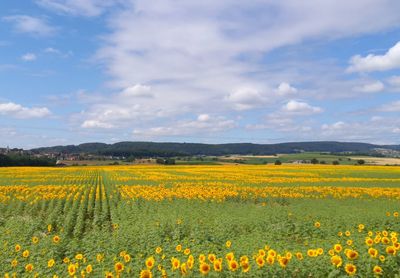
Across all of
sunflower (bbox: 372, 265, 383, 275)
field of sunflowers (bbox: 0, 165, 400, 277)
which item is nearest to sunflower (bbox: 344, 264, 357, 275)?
field of sunflowers (bbox: 0, 165, 400, 277)

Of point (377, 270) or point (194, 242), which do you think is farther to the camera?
point (194, 242)

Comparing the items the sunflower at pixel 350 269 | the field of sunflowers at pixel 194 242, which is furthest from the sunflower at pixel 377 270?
the sunflower at pixel 350 269

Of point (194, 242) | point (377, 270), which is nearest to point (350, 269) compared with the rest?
point (377, 270)

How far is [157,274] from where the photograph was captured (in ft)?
21.1

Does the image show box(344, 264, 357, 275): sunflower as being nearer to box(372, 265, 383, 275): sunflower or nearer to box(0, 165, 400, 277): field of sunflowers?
box(0, 165, 400, 277): field of sunflowers

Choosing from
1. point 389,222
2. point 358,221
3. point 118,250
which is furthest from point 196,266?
point 389,222

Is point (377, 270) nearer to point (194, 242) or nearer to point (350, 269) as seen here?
point (350, 269)

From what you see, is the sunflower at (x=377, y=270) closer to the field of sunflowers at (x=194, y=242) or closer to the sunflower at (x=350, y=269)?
the field of sunflowers at (x=194, y=242)

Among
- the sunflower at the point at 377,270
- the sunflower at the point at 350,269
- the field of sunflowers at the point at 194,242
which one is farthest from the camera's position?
the field of sunflowers at the point at 194,242

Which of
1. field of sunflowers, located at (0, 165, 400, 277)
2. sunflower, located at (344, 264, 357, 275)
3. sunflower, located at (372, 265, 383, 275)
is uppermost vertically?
sunflower, located at (344, 264, 357, 275)

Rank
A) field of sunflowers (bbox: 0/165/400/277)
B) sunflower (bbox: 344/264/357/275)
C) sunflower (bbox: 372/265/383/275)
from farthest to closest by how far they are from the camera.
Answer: field of sunflowers (bbox: 0/165/400/277) → sunflower (bbox: 372/265/383/275) → sunflower (bbox: 344/264/357/275)

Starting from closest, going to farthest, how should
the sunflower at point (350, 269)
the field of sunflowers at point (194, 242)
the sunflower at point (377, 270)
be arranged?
the sunflower at point (350, 269) < the sunflower at point (377, 270) < the field of sunflowers at point (194, 242)

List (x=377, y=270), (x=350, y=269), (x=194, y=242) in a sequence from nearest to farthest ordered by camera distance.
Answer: (x=350, y=269) < (x=377, y=270) < (x=194, y=242)

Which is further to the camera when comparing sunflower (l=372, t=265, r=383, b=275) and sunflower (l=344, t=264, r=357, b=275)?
sunflower (l=372, t=265, r=383, b=275)
